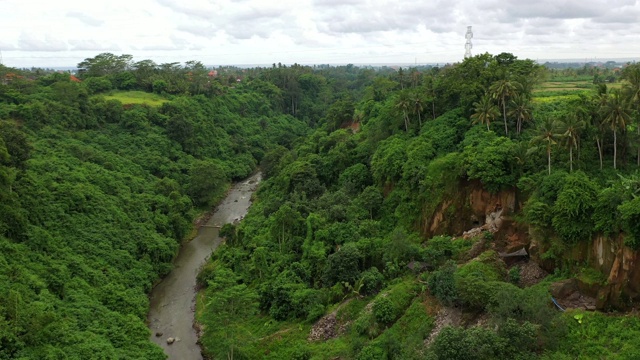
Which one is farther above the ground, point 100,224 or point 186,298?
point 100,224

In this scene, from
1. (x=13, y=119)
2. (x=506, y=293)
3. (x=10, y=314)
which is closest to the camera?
(x=506, y=293)

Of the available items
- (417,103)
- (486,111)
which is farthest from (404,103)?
(486,111)

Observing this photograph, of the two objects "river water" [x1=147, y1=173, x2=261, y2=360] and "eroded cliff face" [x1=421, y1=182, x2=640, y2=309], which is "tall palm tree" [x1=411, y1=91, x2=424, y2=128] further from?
"river water" [x1=147, y1=173, x2=261, y2=360]

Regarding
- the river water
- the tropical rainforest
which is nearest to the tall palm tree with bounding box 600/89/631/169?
the tropical rainforest

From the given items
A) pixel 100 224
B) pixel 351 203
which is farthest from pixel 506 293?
pixel 100 224

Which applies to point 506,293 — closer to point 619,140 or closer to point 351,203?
point 619,140

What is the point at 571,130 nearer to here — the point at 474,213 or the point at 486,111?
the point at 474,213
